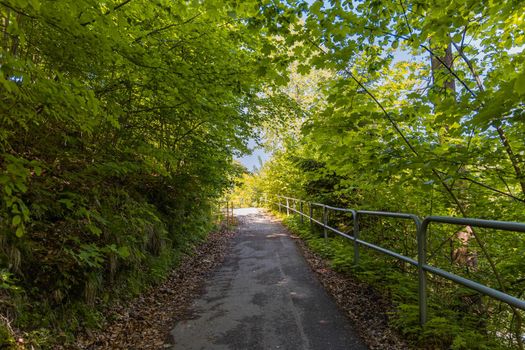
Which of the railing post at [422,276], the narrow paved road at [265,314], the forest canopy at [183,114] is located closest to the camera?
the forest canopy at [183,114]

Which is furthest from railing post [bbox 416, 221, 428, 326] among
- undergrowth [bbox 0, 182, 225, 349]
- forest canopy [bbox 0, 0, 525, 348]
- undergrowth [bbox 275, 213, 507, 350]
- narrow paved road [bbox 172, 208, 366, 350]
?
undergrowth [bbox 0, 182, 225, 349]

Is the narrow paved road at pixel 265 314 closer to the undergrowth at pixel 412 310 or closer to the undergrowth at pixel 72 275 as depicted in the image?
the undergrowth at pixel 412 310

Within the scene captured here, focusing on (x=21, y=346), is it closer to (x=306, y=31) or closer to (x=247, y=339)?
(x=247, y=339)

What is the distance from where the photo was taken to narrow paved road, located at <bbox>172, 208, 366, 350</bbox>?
12.1 ft

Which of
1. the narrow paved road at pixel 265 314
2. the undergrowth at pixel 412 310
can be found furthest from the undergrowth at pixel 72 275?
the undergrowth at pixel 412 310

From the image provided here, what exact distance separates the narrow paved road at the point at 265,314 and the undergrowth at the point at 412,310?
60 centimetres

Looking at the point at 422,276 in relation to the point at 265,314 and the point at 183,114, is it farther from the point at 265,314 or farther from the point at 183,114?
the point at 183,114

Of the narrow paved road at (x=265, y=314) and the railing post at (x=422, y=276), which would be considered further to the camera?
the narrow paved road at (x=265, y=314)

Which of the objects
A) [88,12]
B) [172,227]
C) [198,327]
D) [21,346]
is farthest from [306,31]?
[172,227]

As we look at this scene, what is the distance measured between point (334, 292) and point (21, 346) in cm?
400

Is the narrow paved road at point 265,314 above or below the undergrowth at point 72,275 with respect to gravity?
below

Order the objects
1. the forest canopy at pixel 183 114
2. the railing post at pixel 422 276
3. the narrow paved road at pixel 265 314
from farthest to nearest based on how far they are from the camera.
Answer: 1. the narrow paved road at pixel 265 314
2. the railing post at pixel 422 276
3. the forest canopy at pixel 183 114

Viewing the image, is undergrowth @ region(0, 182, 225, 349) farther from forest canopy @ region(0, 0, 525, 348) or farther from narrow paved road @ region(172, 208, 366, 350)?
narrow paved road @ region(172, 208, 366, 350)

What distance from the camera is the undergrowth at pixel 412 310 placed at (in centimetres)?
310
